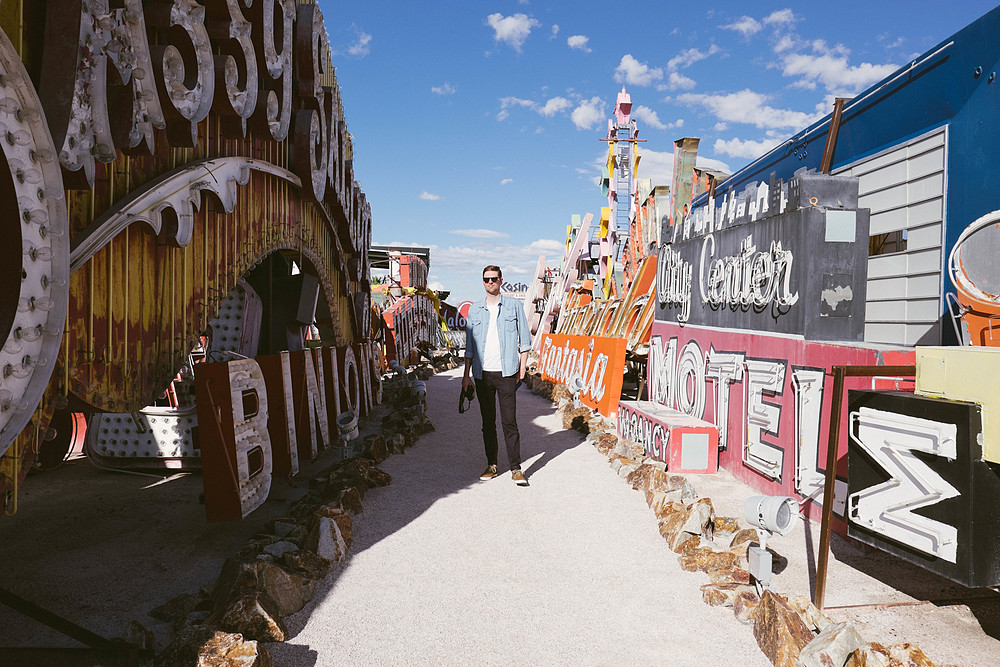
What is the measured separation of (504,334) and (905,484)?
3.57m

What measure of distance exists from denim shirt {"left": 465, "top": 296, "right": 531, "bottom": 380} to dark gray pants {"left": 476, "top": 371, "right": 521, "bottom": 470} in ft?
0.27

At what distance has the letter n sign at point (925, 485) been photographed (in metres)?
2.71

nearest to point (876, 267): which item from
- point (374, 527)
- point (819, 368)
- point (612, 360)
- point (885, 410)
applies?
point (819, 368)

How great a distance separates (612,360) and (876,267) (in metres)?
3.81

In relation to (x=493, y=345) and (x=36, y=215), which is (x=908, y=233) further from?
(x=36, y=215)

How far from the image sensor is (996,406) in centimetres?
266

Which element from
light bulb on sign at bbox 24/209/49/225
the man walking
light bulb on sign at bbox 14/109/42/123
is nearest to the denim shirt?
the man walking

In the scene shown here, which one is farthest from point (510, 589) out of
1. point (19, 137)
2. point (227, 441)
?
point (19, 137)

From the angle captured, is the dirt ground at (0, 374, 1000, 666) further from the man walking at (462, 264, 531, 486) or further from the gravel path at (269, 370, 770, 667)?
the man walking at (462, 264, 531, 486)

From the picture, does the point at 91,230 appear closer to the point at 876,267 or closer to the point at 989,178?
the point at 989,178

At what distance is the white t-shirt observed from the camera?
6.00 metres

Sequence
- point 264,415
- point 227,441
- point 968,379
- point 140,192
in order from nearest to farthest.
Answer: point 968,379 → point 140,192 → point 227,441 → point 264,415

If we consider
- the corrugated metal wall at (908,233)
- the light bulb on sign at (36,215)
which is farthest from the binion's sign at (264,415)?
the corrugated metal wall at (908,233)

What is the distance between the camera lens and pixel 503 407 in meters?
6.05
